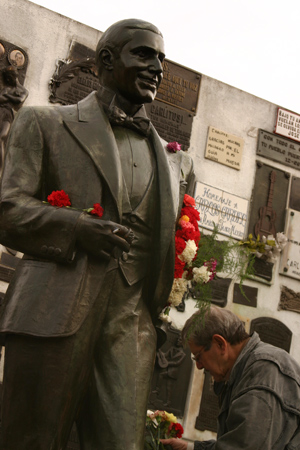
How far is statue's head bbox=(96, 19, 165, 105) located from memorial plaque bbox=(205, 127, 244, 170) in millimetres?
6882

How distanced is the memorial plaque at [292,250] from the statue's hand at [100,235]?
7.51m

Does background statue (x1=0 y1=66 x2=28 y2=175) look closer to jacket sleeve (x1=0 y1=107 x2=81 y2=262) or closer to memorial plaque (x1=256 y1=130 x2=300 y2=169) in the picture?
memorial plaque (x1=256 y1=130 x2=300 y2=169)

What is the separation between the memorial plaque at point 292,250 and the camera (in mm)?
9832

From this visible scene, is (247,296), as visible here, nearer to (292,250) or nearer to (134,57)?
(292,250)

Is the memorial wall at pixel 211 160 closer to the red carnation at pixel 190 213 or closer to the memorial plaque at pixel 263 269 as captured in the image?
the memorial plaque at pixel 263 269

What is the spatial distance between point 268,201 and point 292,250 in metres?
0.77

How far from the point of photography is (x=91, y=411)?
8.29ft

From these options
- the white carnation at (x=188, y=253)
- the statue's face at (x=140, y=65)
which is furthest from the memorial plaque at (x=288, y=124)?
the statue's face at (x=140, y=65)

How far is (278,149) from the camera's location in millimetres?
10398

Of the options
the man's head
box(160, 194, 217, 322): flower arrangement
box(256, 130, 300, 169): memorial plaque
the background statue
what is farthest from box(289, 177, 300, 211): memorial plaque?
box(160, 194, 217, 322): flower arrangement

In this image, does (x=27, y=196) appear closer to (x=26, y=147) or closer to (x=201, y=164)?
(x=26, y=147)

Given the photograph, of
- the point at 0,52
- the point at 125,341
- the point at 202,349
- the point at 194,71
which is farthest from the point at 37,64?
the point at 125,341

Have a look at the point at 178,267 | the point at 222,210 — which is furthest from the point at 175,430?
the point at 222,210

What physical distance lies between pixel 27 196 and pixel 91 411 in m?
0.82
